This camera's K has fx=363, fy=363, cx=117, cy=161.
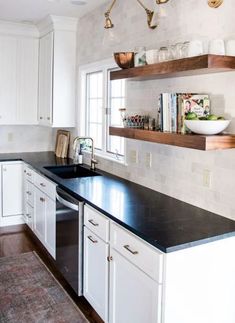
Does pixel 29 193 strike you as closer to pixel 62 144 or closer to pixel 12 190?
pixel 12 190

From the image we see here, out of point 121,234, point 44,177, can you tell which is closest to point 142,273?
point 121,234

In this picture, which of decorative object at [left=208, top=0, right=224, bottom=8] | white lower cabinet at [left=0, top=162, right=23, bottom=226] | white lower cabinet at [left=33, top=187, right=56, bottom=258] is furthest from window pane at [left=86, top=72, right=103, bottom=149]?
decorative object at [left=208, top=0, right=224, bottom=8]

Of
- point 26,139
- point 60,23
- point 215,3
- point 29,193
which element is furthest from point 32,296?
point 60,23

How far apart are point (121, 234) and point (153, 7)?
1770 millimetres

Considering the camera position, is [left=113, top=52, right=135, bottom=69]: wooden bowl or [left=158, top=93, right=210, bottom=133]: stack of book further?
[left=113, top=52, right=135, bottom=69]: wooden bowl

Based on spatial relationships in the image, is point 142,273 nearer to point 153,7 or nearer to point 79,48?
point 153,7

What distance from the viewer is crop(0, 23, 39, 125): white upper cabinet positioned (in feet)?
15.0

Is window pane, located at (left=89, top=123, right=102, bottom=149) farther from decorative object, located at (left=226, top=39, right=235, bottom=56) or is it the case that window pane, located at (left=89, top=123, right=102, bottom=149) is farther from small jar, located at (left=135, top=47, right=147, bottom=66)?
decorative object, located at (left=226, top=39, right=235, bottom=56)

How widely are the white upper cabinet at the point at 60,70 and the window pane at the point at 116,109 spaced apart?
0.86 metres

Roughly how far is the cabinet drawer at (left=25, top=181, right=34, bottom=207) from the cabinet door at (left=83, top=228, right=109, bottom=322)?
162 cm

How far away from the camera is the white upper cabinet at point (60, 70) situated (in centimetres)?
424

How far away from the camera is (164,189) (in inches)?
108

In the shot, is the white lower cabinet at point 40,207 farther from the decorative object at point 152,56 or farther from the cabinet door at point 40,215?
the decorative object at point 152,56

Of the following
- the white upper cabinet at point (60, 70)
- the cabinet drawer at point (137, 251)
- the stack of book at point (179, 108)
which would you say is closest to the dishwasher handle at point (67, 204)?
the cabinet drawer at point (137, 251)
